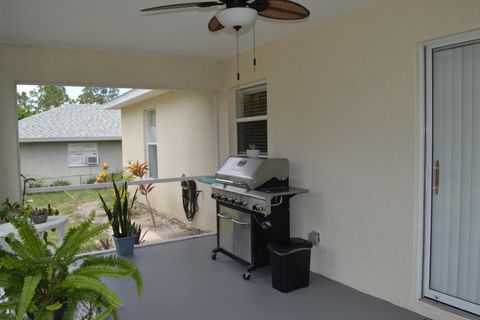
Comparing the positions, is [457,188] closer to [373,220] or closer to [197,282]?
[373,220]

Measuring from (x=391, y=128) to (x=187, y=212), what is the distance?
453 centimetres

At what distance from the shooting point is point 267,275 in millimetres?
3842

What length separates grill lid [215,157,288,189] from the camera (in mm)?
3783

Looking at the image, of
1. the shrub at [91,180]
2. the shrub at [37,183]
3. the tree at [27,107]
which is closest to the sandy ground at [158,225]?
the shrub at [91,180]

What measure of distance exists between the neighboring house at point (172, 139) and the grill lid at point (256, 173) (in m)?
1.75

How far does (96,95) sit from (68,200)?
175 inches

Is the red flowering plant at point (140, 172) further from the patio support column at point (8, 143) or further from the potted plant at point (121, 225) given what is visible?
the patio support column at point (8, 143)

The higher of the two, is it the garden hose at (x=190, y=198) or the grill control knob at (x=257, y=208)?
the grill control knob at (x=257, y=208)

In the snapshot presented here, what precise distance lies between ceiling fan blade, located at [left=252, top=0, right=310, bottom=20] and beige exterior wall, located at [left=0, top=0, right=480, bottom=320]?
3.67 feet

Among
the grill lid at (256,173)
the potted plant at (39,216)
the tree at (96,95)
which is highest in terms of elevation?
the tree at (96,95)

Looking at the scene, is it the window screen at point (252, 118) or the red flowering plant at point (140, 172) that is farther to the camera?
the red flowering plant at point (140, 172)

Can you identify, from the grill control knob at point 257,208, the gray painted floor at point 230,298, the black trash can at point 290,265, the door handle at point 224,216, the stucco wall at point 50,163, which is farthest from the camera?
the stucco wall at point 50,163

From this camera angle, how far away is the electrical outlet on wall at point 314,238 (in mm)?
3838

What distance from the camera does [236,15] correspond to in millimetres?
2098
